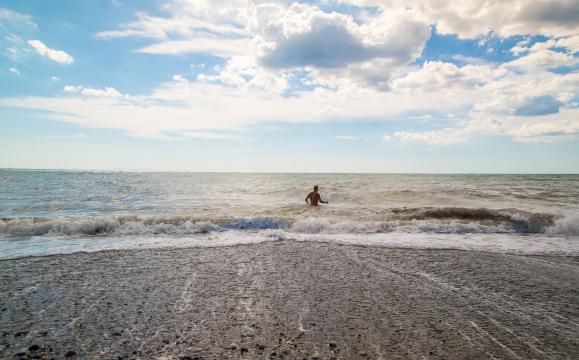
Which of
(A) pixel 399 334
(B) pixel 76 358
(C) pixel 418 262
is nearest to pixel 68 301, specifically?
(B) pixel 76 358

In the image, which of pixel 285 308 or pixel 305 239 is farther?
pixel 305 239

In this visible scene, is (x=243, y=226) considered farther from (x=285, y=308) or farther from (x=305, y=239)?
(x=285, y=308)

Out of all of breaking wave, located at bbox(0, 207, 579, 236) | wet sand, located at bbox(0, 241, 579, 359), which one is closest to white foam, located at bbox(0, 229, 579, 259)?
breaking wave, located at bbox(0, 207, 579, 236)

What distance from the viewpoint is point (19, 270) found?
6.09 meters

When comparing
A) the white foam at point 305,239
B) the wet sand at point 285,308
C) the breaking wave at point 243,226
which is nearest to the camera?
the wet sand at point 285,308

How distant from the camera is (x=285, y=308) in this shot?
14.3 ft

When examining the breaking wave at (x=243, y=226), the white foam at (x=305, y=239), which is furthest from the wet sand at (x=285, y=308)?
the breaking wave at (x=243, y=226)

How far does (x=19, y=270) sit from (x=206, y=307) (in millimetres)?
4555

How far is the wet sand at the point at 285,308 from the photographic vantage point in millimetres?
3336

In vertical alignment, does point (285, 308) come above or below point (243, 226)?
above

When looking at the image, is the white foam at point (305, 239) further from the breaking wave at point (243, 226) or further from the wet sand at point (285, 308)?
the wet sand at point (285, 308)

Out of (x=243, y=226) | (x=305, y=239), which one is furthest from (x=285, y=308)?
(x=243, y=226)

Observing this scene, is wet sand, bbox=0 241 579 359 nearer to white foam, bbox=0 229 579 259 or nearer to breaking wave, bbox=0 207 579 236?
white foam, bbox=0 229 579 259

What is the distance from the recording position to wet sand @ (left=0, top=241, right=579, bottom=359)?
3336 mm
